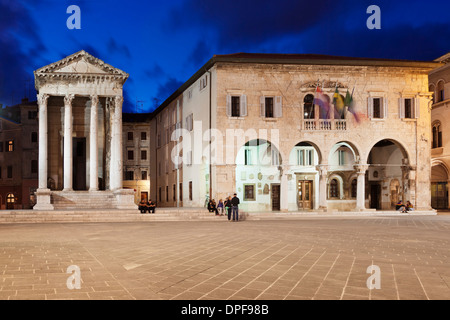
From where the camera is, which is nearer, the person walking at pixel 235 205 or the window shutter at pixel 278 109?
the person walking at pixel 235 205

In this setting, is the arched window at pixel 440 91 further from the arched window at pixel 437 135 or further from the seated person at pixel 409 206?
the seated person at pixel 409 206

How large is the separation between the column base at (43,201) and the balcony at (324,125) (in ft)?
60.1

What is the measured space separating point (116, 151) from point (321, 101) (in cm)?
1538

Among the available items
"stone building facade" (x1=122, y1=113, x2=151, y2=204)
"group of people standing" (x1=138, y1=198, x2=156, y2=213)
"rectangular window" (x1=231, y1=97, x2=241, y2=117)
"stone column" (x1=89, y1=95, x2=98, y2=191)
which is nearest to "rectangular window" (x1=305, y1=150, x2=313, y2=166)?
"rectangular window" (x1=231, y1=97, x2=241, y2=117)

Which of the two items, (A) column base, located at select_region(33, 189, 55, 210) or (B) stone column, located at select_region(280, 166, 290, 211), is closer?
(A) column base, located at select_region(33, 189, 55, 210)

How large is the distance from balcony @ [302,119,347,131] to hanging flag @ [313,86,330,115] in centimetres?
73

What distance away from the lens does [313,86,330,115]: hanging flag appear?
31219 mm

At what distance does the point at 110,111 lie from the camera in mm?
34875

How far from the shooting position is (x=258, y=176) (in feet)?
115

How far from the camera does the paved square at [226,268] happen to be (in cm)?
652

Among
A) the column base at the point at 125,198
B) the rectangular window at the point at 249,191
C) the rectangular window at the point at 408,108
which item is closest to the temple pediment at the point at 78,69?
the column base at the point at 125,198

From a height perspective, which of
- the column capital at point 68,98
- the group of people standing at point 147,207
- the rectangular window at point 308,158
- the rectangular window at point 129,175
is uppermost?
the column capital at point 68,98

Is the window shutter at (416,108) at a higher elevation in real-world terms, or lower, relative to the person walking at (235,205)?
higher

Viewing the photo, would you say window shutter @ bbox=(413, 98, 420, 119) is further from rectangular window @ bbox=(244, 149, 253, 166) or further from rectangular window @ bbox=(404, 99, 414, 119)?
rectangular window @ bbox=(244, 149, 253, 166)
